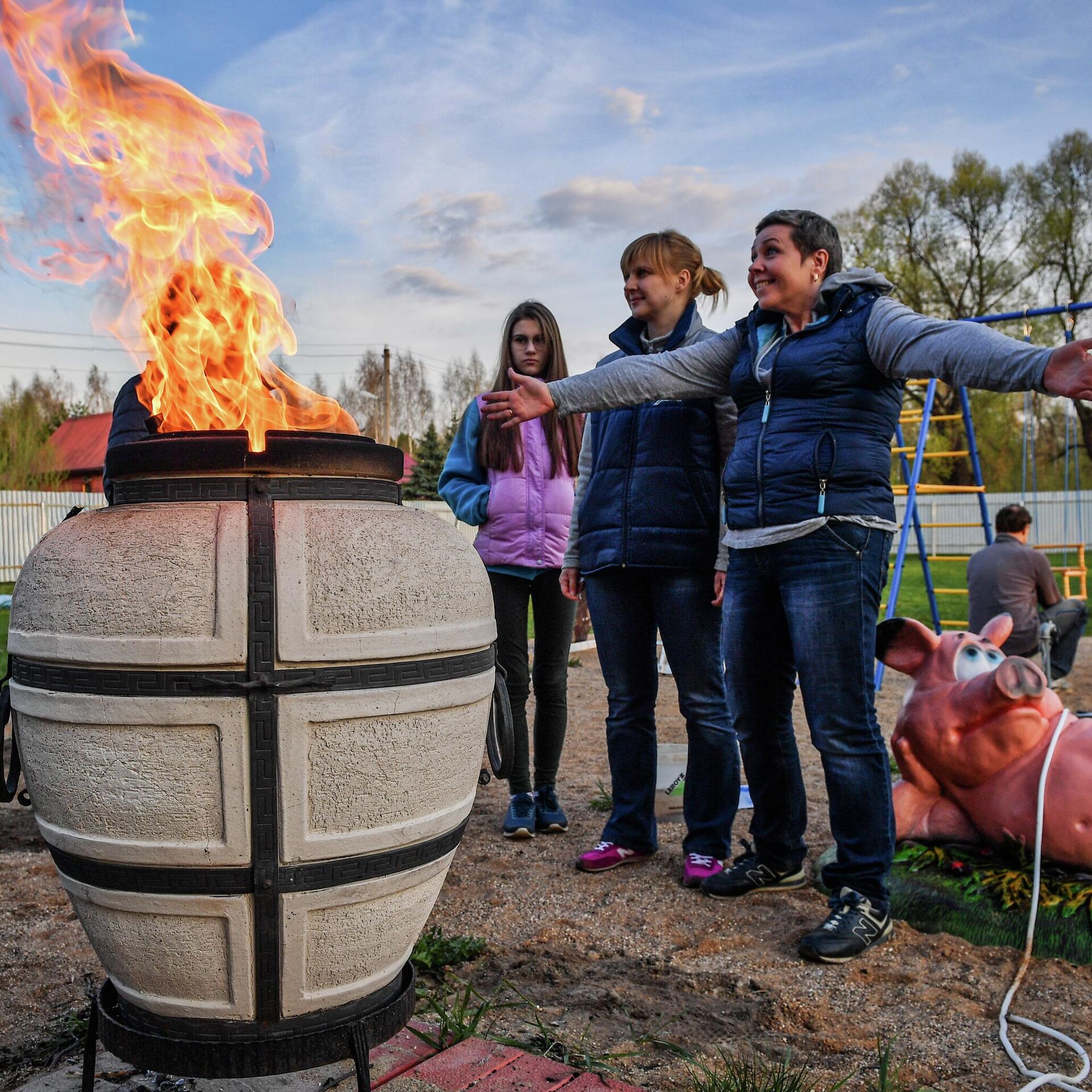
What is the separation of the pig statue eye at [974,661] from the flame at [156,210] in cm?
239

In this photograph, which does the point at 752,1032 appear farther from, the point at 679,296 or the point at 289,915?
the point at 679,296

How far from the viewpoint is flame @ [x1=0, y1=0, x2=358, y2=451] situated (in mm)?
2291

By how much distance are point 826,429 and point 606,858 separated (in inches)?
67.7

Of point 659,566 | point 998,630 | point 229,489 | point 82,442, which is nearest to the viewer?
point 229,489

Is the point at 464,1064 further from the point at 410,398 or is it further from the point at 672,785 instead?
the point at 410,398

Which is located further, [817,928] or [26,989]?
[817,928]

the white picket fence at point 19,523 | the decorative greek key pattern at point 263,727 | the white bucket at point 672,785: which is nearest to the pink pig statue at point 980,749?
the white bucket at point 672,785

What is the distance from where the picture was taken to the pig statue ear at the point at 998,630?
12.5 ft

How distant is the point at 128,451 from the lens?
1.98 meters

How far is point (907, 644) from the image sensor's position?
144 inches

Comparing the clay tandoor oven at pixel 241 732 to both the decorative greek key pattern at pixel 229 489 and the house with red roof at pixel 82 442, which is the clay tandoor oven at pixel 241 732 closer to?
the decorative greek key pattern at pixel 229 489

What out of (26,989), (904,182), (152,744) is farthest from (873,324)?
(904,182)

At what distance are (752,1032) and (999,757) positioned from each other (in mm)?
1453

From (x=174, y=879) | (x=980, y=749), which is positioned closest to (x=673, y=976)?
(x=980, y=749)
